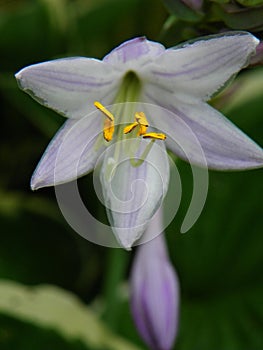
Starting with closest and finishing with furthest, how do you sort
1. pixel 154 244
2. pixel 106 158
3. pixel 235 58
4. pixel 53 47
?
pixel 235 58, pixel 106 158, pixel 154 244, pixel 53 47

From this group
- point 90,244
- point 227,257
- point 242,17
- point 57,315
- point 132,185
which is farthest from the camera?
point 90,244

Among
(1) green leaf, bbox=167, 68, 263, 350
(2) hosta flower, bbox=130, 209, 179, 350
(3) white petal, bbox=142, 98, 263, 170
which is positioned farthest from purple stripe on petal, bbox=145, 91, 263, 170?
(1) green leaf, bbox=167, 68, 263, 350

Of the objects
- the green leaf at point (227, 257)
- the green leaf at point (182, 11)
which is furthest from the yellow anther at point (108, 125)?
the green leaf at point (227, 257)

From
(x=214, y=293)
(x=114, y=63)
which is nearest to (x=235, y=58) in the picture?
(x=114, y=63)

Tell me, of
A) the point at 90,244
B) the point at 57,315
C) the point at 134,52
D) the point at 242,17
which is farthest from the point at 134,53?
the point at 90,244

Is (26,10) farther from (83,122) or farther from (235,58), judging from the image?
(235,58)

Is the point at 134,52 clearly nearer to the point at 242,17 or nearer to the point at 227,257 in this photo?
the point at 242,17

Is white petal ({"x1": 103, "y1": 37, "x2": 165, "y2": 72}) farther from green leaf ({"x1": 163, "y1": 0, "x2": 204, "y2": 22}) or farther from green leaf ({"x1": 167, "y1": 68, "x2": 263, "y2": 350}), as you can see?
green leaf ({"x1": 167, "y1": 68, "x2": 263, "y2": 350})
